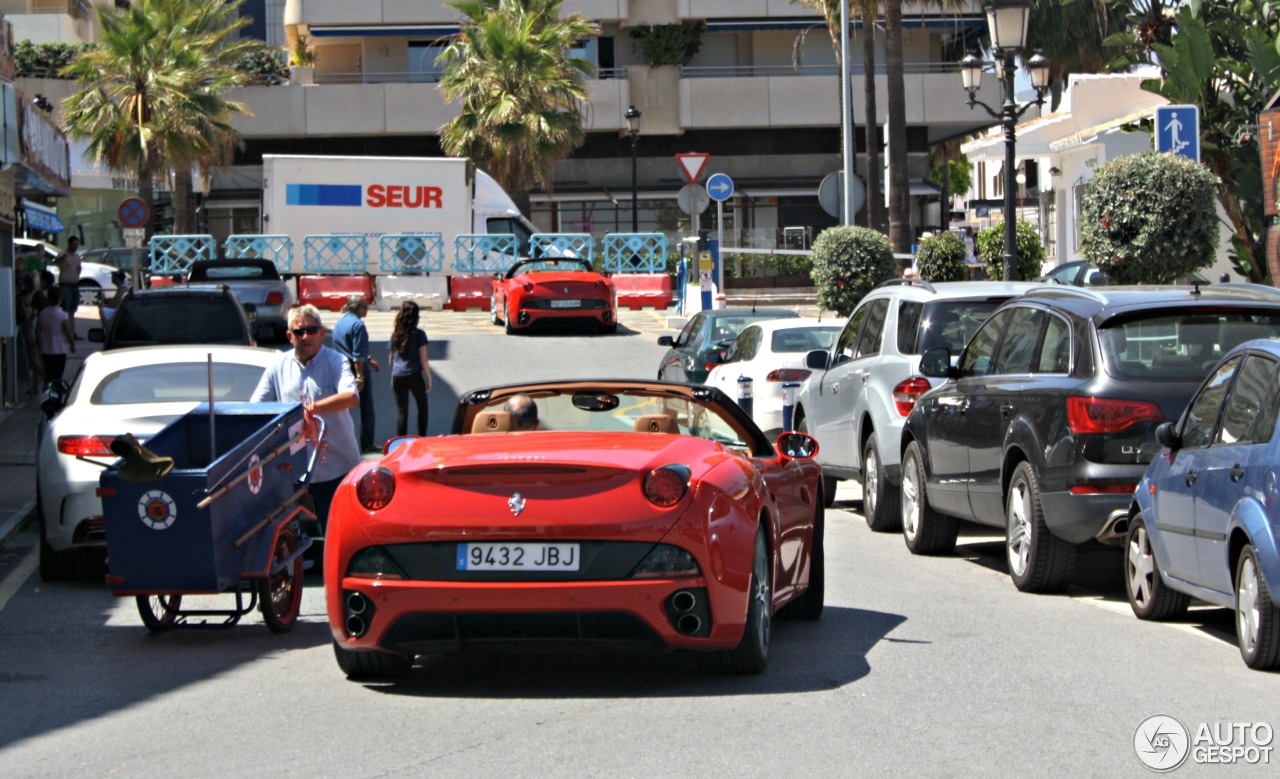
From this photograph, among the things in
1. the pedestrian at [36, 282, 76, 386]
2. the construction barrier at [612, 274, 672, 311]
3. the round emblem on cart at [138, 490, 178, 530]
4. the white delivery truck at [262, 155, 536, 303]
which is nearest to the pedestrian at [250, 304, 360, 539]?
the round emblem on cart at [138, 490, 178, 530]

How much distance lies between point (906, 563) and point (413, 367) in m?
8.24

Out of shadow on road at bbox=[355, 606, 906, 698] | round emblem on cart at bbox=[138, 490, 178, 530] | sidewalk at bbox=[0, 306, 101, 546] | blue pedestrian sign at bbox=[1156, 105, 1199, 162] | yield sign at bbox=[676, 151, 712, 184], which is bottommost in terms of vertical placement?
shadow on road at bbox=[355, 606, 906, 698]

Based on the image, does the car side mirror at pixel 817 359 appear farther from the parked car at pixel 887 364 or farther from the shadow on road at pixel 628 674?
the shadow on road at pixel 628 674

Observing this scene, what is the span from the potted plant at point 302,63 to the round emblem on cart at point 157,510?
52.5 metres

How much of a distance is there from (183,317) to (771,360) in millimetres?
6349

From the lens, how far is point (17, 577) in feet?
36.6

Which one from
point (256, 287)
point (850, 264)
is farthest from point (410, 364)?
point (850, 264)

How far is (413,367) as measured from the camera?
18438 mm

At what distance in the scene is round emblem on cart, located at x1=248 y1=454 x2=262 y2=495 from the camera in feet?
27.9

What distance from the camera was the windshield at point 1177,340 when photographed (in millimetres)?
9305

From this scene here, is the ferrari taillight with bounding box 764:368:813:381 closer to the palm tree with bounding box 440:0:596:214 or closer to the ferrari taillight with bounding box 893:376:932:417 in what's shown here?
the ferrari taillight with bounding box 893:376:932:417

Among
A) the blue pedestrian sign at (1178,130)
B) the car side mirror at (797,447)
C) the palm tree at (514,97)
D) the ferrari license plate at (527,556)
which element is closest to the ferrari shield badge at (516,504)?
the ferrari license plate at (527,556)

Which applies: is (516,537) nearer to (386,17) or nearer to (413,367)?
(413,367)

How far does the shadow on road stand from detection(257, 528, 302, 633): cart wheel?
3.55 ft
